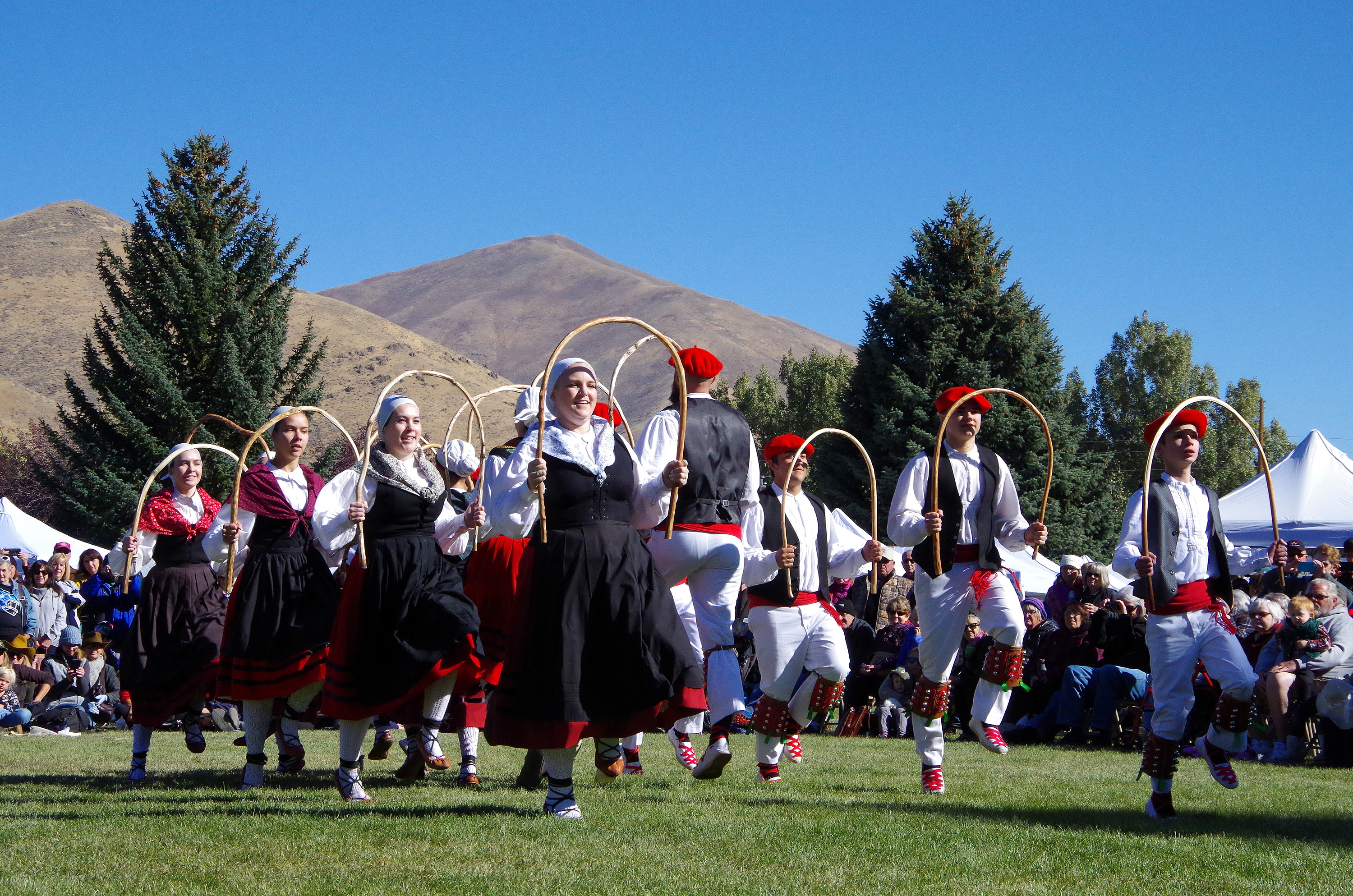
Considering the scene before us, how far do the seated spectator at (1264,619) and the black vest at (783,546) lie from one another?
4.57 m

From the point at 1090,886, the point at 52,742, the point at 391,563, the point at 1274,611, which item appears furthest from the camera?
the point at 52,742

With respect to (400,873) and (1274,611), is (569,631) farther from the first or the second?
(1274,611)

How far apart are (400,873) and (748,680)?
10104 millimetres

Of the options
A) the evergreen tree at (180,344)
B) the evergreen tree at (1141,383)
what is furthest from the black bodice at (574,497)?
the evergreen tree at (1141,383)

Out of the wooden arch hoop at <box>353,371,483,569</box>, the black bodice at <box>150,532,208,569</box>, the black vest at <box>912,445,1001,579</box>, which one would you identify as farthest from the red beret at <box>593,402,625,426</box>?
the black bodice at <box>150,532,208,569</box>

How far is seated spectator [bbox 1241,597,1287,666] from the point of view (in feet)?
34.7

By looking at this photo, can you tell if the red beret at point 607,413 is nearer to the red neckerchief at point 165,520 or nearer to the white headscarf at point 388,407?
the white headscarf at point 388,407

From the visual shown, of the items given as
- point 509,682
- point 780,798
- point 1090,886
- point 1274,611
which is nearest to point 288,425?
point 509,682

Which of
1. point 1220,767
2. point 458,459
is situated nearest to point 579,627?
point 458,459

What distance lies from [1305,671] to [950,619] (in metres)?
4.92

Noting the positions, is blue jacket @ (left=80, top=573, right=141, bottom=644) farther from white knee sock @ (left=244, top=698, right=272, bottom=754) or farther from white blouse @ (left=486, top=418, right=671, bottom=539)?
white blouse @ (left=486, top=418, right=671, bottom=539)

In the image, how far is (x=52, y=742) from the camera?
1140 centimetres

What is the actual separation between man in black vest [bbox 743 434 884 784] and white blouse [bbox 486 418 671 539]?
3.81ft

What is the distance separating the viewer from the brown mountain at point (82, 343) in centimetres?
9094
